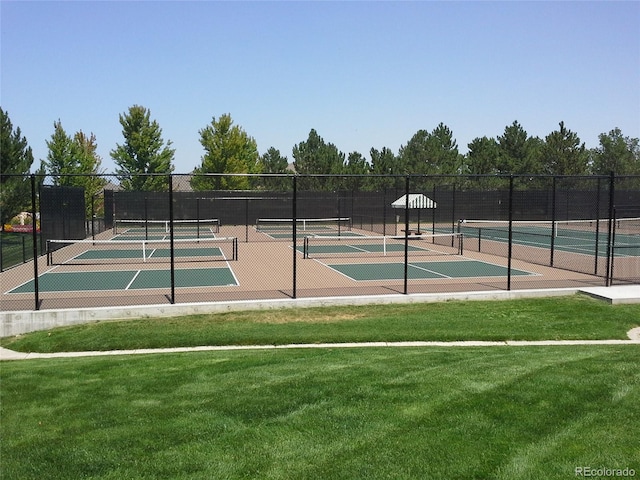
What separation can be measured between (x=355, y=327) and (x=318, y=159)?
4323 cm

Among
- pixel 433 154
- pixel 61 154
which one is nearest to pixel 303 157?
pixel 433 154

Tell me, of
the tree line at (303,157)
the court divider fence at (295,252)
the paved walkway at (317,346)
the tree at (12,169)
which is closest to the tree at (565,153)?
the tree line at (303,157)

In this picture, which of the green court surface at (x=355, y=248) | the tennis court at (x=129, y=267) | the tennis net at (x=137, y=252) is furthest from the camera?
the green court surface at (x=355, y=248)

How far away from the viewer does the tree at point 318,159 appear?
171 ft

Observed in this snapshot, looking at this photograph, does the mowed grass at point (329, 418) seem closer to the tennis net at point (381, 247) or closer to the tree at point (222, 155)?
the tennis net at point (381, 247)

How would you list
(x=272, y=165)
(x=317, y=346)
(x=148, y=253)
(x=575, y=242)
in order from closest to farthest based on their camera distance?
(x=317, y=346)
(x=148, y=253)
(x=575, y=242)
(x=272, y=165)

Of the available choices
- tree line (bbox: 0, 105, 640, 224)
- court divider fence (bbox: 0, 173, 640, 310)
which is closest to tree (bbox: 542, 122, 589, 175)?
tree line (bbox: 0, 105, 640, 224)

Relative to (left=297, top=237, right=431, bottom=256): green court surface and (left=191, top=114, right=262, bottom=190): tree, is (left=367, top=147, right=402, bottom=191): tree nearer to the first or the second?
(left=191, top=114, right=262, bottom=190): tree

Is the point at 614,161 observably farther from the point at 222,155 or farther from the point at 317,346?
the point at 317,346

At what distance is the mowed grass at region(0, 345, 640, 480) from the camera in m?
4.40

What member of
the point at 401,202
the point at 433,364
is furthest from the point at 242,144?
the point at 433,364

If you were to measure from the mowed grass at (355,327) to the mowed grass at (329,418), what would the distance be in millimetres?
2000

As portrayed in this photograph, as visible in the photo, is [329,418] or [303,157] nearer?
[329,418]

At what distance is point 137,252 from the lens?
971 inches
